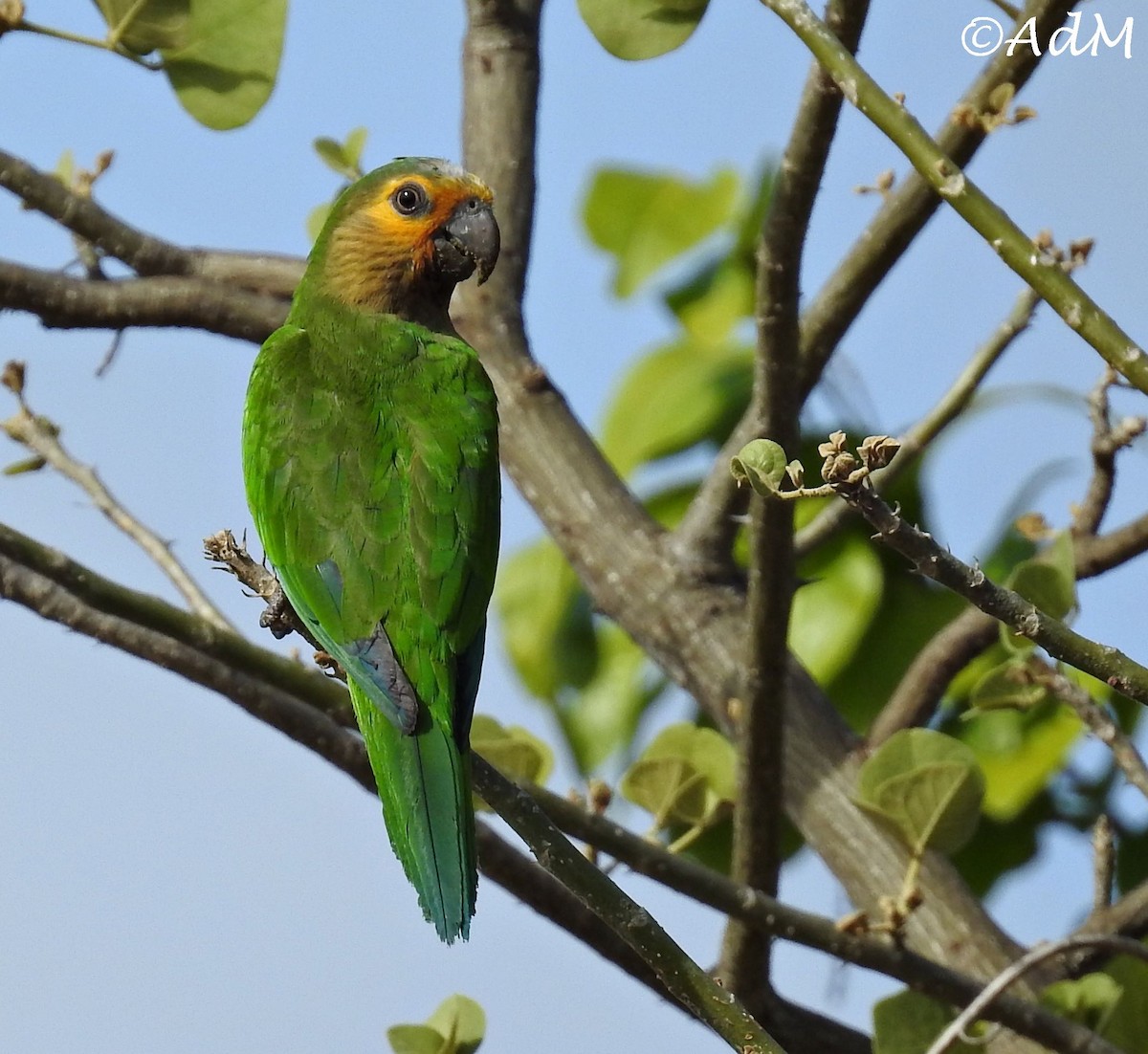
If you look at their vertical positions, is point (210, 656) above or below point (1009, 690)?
below

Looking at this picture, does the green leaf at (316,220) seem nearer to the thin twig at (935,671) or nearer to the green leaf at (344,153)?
the green leaf at (344,153)

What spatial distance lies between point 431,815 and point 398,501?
0.61m

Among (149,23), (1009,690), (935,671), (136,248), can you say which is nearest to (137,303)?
(136,248)

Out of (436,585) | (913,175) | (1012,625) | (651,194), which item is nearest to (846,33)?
(913,175)

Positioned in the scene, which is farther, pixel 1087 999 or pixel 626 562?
pixel 626 562

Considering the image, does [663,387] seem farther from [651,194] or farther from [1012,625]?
[1012,625]

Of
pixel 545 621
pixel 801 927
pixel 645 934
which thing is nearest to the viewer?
pixel 645 934

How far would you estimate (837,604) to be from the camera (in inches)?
135

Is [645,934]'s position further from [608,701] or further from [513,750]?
[608,701]

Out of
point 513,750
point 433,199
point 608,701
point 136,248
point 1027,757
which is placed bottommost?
point 513,750

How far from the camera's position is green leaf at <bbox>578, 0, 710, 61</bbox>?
2.66m

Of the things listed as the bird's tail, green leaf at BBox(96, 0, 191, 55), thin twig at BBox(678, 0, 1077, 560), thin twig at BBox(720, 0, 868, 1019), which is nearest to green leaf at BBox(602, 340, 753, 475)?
thin twig at BBox(678, 0, 1077, 560)

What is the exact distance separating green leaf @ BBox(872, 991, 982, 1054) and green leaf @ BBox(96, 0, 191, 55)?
195cm

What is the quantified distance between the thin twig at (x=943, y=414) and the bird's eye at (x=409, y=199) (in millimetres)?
1025
